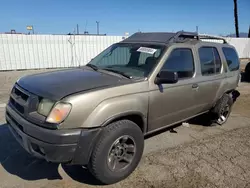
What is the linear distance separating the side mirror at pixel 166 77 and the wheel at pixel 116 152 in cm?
73

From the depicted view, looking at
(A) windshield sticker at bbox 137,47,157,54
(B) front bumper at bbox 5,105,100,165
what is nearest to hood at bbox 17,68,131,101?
(B) front bumper at bbox 5,105,100,165

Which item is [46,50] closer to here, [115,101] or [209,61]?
[209,61]

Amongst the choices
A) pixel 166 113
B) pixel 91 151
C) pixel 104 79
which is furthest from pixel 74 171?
pixel 166 113

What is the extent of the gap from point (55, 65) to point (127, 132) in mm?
11442

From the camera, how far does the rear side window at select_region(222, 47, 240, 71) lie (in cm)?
504

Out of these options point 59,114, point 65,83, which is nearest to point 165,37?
point 65,83

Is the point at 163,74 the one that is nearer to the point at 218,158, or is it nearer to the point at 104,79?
the point at 104,79

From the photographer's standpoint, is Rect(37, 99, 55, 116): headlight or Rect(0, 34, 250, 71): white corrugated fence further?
Rect(0, 34, 250, 71): white corrugated fence

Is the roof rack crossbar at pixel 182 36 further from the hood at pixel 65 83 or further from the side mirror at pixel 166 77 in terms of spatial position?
the hood at pixel 65 83

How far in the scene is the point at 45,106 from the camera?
8.49 ft

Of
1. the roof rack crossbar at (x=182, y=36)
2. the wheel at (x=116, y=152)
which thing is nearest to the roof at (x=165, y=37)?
the roof rack crossbar at (x=182, y=36)

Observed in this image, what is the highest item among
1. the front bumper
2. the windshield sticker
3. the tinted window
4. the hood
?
the windshield sticker

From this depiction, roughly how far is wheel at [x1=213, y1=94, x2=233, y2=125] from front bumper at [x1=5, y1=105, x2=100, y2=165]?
3.22m

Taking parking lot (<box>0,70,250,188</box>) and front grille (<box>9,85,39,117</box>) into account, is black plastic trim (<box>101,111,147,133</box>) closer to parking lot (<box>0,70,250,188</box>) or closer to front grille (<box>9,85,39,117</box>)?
parking lot (<box>0,70,250,188</box>)
